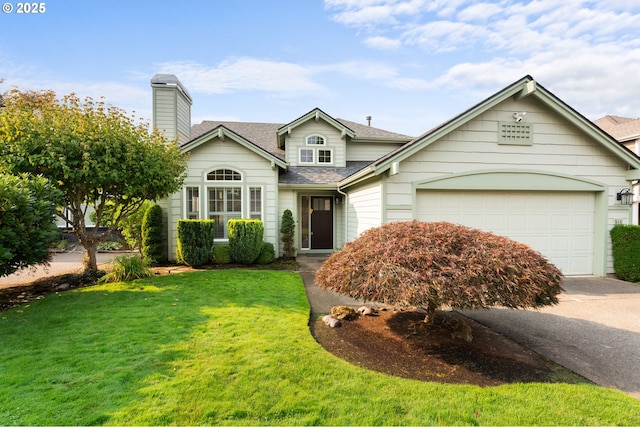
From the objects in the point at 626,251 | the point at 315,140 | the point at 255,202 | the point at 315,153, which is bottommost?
the point at 626,251

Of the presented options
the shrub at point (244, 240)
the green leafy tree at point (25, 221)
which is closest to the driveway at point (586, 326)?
the shrub at point (244, 240)

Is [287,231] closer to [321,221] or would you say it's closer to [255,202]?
[255,202]

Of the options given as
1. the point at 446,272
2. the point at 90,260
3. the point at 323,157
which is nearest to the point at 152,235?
the point at 90,260

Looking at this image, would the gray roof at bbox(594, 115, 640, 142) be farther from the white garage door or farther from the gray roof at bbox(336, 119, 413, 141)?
the white garage door

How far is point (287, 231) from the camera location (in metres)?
11.1

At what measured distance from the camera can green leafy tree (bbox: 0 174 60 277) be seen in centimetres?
504

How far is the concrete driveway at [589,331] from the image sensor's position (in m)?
3.50

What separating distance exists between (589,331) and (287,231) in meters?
8.53

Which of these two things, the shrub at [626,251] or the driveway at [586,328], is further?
→ the shrub at [626,251]

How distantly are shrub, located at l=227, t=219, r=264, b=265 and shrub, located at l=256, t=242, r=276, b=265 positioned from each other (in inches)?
14.1

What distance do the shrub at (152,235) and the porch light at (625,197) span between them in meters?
14.0

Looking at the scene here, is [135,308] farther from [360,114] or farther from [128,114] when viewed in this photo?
[360,114]

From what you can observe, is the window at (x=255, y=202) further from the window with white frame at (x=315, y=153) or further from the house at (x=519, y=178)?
the house at (x=519, y=178)

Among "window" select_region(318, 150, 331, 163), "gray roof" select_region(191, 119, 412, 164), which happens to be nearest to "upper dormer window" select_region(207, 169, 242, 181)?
"gray roof" select_region(191, 119, 412, 164)
